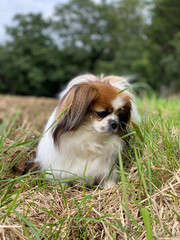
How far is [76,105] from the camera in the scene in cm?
238

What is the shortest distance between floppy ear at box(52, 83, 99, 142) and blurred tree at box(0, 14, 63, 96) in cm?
2719

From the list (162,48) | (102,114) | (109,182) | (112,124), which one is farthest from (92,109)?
(162,48)

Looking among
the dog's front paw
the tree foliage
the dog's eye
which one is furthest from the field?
the tree foliage

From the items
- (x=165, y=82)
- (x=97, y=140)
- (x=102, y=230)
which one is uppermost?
(x=97, y=140)

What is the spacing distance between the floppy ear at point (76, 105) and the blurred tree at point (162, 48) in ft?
51.7

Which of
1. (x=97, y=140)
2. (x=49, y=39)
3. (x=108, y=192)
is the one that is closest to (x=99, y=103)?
(x=97, y=140)

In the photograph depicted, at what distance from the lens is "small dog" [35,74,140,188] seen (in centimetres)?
238

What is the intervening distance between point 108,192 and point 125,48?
83.9ft

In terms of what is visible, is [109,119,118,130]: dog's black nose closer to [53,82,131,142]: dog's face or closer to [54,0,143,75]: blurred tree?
[53,82,131,142]: dog's face

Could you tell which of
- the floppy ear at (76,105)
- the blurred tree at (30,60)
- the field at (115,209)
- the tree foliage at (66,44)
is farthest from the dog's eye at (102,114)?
the blurred tree at (30,60)

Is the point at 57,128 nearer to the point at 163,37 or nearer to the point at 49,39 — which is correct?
the point at 163,37

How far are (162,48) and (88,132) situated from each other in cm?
1927

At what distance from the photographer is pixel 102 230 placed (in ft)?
5.77

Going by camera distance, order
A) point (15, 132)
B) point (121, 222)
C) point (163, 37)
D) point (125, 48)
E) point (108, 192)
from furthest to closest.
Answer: point (125, 48), point (163, 37), point (15, 132), point (108, 192), point (121, 222)
